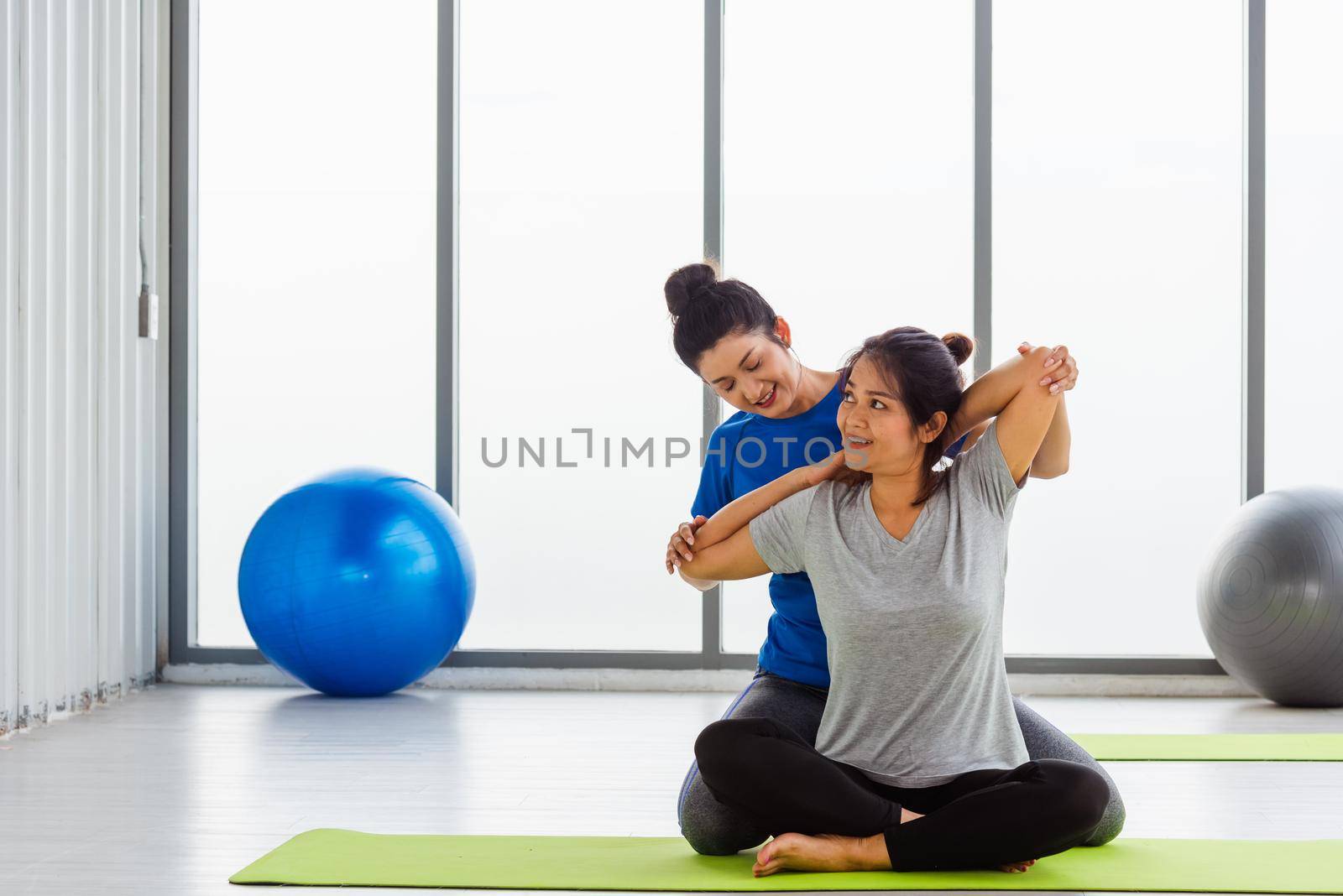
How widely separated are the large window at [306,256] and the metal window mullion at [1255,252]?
2647 mm

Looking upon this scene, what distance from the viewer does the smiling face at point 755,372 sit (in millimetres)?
2279

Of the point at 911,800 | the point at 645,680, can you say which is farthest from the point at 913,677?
the point at 645,680

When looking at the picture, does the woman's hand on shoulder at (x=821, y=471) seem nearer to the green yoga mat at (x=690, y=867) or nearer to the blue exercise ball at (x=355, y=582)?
the green yoga mat at (x=690, y=867)

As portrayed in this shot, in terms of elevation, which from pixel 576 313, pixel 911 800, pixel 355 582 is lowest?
pixel 911 800

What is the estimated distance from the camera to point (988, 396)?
80.7 inches

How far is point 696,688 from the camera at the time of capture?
14.3 ft

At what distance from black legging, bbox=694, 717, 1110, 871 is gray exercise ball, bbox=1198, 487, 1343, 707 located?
2.04 m

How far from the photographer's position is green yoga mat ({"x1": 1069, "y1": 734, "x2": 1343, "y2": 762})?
3158 mm

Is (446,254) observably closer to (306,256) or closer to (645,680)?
(306,256)

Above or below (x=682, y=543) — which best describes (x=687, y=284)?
above

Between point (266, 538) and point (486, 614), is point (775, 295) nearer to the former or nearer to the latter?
point (486, 614)

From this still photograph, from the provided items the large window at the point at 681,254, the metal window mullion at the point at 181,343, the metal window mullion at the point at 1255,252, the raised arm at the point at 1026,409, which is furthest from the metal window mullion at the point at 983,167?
the metal window mullion at the point at 181,343

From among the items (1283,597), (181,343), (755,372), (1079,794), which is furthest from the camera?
(181,343)

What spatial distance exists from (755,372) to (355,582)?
192 centimetres
